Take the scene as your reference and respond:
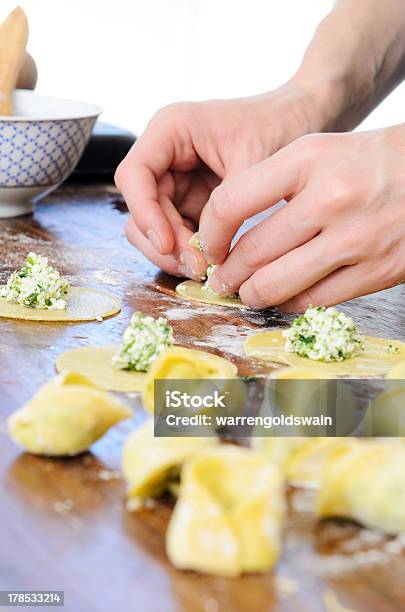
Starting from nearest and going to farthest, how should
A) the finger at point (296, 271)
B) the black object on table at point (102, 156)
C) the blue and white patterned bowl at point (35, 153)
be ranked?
the finger at point (296, 271)
the blue and white patterned bowl at point (35, 153)
the black object on table at point (102, 156)

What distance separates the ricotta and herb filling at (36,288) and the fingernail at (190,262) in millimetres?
268

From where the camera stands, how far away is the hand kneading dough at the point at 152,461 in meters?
0.91

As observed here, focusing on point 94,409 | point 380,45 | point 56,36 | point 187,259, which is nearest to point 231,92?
point 56,36

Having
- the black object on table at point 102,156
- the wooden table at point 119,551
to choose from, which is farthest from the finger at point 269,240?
the black object on table at point 102,156

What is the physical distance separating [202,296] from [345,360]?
1.27 feet

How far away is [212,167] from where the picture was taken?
6.20 ft

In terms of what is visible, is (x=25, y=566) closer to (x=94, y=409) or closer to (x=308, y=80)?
(x=94, y=409)

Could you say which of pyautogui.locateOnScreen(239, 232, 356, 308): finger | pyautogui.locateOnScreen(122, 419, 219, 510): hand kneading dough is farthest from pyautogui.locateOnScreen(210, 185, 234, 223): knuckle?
pyautogui.locateOnScreen(122, 419, 219, 510): hand kneading dough

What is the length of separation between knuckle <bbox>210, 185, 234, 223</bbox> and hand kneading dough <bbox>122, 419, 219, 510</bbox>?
61cm

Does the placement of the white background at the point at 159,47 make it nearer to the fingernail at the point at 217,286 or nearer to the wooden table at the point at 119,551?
the fingernail at the point at 217,286

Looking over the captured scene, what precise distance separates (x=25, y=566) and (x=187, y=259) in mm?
1003

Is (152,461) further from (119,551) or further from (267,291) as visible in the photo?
(267,291)

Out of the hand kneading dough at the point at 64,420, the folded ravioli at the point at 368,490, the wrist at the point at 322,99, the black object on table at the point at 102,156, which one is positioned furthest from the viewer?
the black object on table at the point at 102,156

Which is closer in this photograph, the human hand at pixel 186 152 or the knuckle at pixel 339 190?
the knuckle at pixel 339 190
